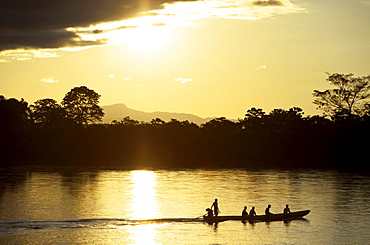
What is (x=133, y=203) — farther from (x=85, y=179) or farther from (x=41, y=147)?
(x=41, y=147)

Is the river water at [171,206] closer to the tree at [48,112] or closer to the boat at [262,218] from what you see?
the boat at [262,218]

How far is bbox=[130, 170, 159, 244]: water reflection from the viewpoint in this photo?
5439 centimetres

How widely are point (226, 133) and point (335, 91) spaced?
32.6 metres

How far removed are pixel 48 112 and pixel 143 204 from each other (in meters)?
97.3

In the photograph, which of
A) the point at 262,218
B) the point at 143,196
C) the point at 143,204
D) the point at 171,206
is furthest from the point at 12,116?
the point at 262,218

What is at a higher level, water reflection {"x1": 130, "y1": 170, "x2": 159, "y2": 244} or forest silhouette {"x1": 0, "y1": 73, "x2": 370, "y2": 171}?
forest silhouette {"x1": 0, "y1": 73, "x2": 370, "y2": 171}

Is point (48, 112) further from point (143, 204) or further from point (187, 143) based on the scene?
point (143, 204)

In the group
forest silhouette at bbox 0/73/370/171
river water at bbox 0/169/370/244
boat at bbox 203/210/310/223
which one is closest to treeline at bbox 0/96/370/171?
Answer: forest silhouette at bbox 0/73/370/171

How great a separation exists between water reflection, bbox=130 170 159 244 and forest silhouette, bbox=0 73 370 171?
2802cm

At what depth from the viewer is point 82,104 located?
570 ft

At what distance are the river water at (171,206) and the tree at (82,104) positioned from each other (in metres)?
51.1

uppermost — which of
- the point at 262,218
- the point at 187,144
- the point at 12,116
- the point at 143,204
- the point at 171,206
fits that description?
the point at 12,116

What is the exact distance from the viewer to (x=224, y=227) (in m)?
58.8

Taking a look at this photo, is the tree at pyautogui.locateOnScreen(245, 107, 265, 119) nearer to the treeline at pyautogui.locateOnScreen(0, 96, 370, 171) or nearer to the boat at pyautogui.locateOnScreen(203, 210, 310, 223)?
the treeline at pyautogui.locateOnScreen(0, 96, 370, 171)
